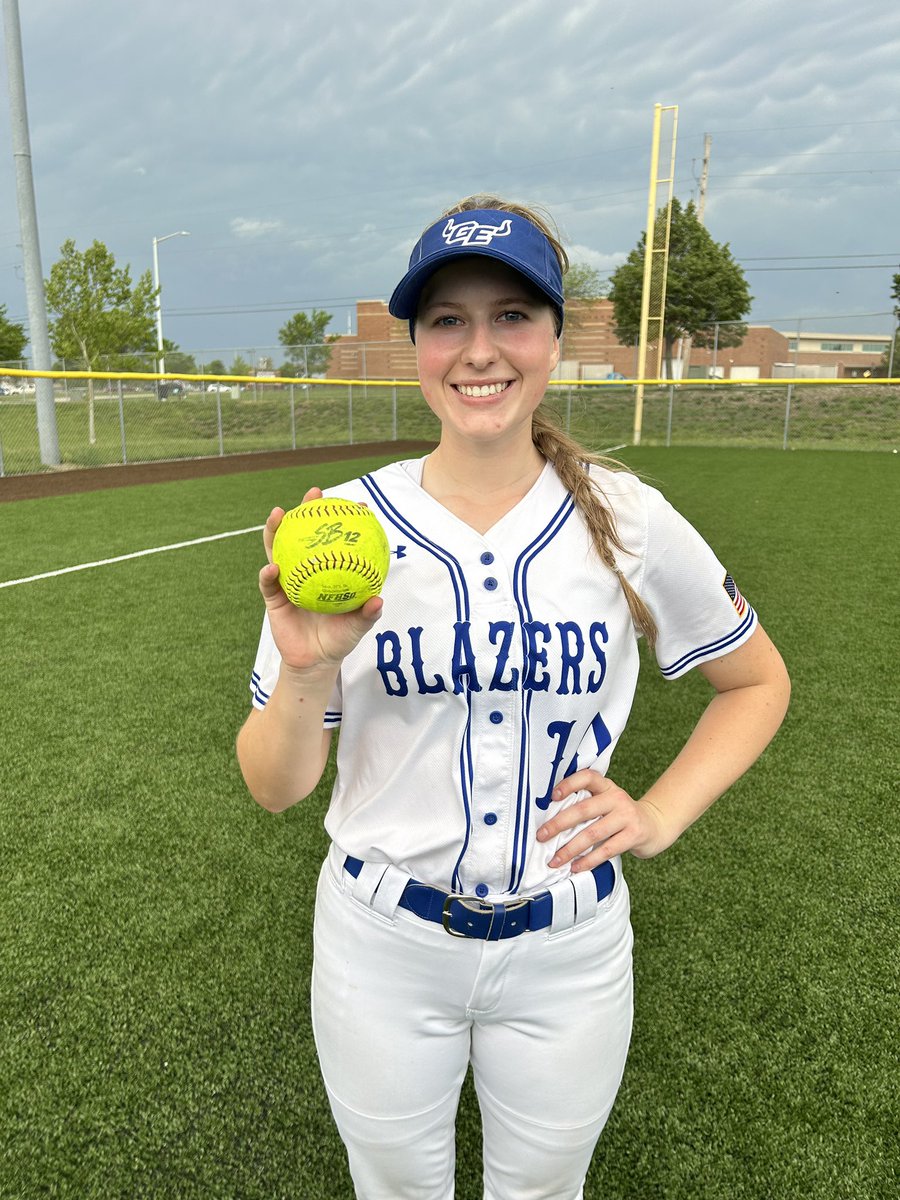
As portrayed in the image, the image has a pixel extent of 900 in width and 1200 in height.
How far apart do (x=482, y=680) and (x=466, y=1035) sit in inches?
22.9

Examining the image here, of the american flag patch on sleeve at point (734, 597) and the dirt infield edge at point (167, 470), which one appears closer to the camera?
the american flag patch on sleeve at point (734, 597)

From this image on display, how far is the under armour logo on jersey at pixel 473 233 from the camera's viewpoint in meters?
1.22

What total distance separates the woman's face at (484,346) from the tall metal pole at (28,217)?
568 inches

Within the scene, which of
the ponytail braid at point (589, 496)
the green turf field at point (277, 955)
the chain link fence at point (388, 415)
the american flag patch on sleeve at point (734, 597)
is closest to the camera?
the ponytail braid at point (589, 496)

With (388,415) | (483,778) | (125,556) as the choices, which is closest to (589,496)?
(483,778)

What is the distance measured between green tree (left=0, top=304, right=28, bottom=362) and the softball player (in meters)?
36.0

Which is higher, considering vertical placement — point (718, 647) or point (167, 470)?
point (718, 647)

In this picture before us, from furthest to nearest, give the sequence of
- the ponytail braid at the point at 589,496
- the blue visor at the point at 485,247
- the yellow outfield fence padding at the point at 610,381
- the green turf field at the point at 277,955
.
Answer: the yellow outfield fence padding at the point at 610,381
the green turf field at the point at 277,955
the ponytail braid at the point at 589,496
the blue visor at the point at 485,247

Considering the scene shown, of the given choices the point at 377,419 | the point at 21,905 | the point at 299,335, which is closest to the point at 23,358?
the point at 377,419

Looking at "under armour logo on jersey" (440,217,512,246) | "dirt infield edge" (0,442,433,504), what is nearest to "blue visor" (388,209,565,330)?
"under armour logo on jersey" (440,217,512,246)

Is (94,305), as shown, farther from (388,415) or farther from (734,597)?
(734,597)

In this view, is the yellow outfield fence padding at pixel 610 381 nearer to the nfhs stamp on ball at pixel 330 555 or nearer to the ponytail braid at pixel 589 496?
the ponytail braid at pixel 589 496

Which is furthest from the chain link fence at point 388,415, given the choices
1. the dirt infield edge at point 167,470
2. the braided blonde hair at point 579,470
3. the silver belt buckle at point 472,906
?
the silver belt buckle at point 472,906

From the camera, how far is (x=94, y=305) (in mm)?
21016
